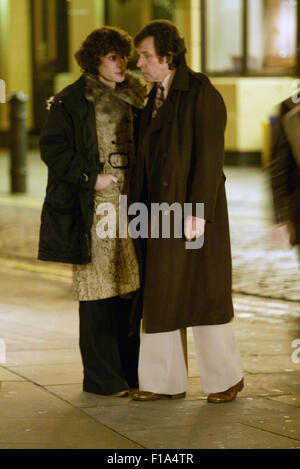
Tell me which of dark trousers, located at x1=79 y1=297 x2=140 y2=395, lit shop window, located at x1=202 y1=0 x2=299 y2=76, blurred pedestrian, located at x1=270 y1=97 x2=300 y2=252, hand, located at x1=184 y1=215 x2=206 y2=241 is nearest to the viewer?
blurred pedestrian, located at x1=270 y1=97 x2=300 y2=252

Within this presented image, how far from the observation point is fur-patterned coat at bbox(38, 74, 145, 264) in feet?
19.1

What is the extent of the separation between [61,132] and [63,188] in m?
0.28

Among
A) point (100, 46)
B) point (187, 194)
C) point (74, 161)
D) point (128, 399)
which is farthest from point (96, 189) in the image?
point (128, 399)

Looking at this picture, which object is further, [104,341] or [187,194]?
[104,341]

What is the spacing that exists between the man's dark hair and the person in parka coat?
22 cm

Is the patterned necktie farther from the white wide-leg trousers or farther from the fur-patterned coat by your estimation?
the white wide-leg trousers

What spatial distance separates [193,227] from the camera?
219 inches

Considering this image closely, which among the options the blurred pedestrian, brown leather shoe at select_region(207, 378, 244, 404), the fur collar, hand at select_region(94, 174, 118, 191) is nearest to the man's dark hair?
the fur collar

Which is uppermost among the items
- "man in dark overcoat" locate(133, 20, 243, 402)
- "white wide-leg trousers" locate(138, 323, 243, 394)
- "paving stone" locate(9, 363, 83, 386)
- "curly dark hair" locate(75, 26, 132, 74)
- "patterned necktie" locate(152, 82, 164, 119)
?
"curly dark hair" locate(75, 26, 132, 74)

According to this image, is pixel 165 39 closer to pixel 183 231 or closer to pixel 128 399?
pixel 183 231

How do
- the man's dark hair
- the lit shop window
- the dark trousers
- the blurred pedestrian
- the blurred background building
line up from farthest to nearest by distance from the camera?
1. the lit shop window
2. the blurred background building
3. the dark trousers
4. the man's dark hair
5. the blurred pedestrian

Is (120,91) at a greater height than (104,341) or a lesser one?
greater

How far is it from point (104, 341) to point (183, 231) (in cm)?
77

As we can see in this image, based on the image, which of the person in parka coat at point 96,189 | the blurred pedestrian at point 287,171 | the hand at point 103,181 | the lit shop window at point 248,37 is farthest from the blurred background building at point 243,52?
the blurred pedestrian at point 287,171
